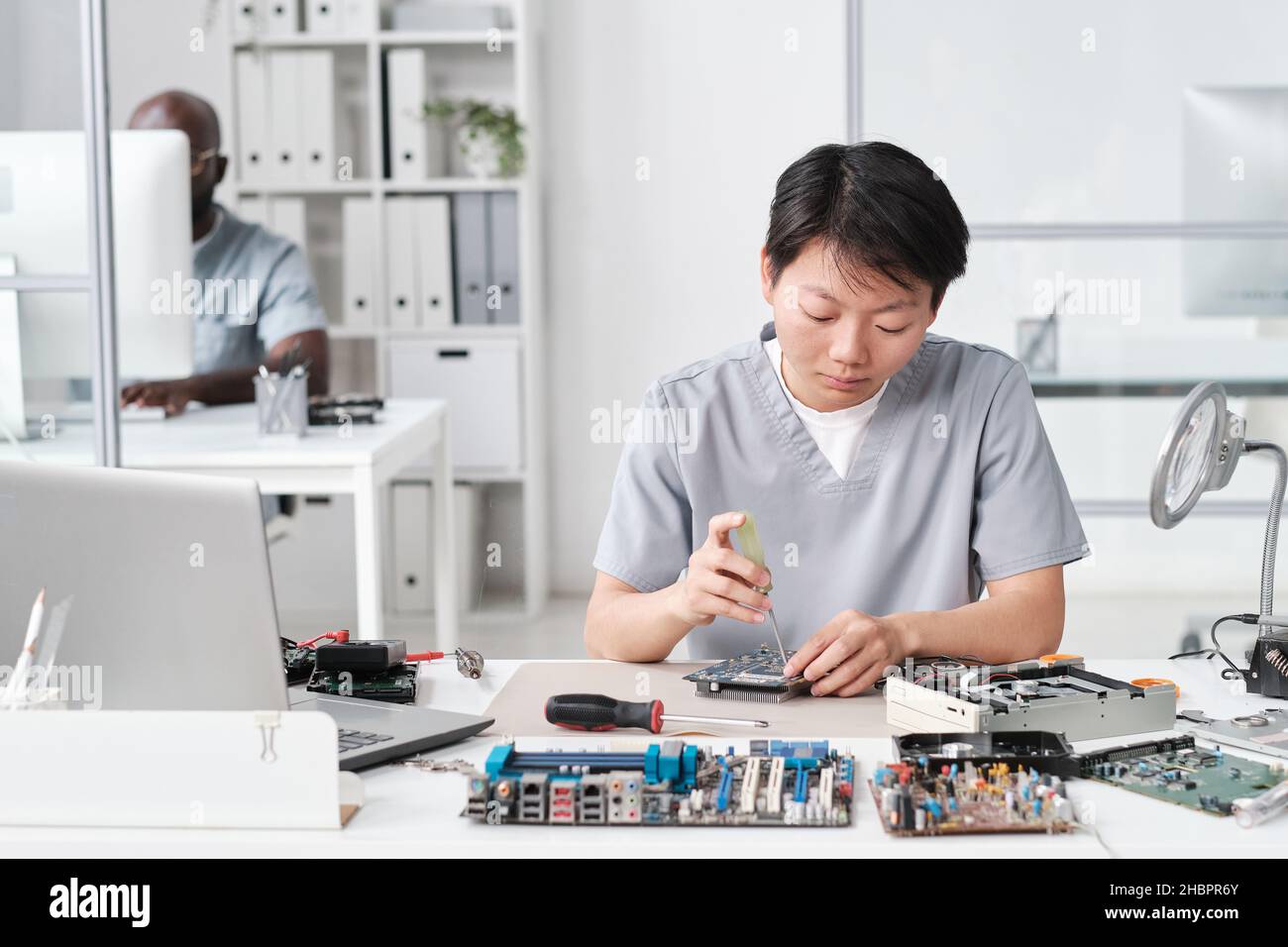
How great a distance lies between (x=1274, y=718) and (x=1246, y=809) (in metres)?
0.29

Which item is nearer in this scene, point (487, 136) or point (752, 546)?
point (752, 546)

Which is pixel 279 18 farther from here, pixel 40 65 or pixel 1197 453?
pixel 1197 453

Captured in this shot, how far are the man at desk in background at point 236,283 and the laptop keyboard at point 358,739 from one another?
2259mm

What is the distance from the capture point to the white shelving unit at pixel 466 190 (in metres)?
3.87

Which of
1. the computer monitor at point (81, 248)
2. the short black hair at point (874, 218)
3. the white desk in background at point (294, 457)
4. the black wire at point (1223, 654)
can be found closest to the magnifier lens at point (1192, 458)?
the black wire at point (1223, 654)

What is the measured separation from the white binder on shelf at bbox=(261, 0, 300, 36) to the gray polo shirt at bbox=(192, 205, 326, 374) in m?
0.89

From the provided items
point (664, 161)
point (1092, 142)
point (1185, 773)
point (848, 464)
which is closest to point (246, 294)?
point (664, 161)

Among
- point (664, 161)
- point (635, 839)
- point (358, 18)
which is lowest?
point (635, 839)

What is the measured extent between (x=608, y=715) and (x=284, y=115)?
3.27 meters

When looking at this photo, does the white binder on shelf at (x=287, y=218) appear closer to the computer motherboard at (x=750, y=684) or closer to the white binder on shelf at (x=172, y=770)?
the computer motherboard at (x=750, y=684)

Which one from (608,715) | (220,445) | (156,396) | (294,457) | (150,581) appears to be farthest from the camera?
(156,396)

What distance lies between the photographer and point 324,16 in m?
3.85
